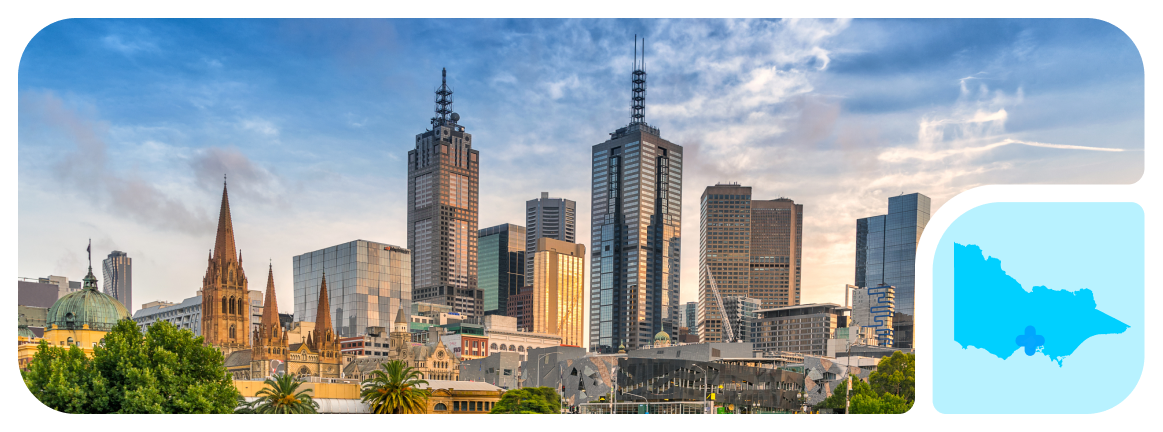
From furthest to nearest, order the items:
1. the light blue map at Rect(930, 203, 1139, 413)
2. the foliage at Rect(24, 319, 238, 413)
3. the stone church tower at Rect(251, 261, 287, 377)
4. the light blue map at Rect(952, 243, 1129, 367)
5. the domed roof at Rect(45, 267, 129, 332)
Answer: the stone church tower at Rect(251, 261, 287, 377)
the domed roof at Rect(45, 267, 129, 332)
the foliage at Rect(24, 319, 238, 413)
the light blue map at Rect(952, 243, 1129, 367)
the light blue map at Rect(930, 203, 1139, 413)

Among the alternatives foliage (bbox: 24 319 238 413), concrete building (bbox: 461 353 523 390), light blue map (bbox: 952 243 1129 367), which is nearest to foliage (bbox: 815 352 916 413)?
light blue map (bbox: 952 243 1129 367)

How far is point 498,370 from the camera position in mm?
135875

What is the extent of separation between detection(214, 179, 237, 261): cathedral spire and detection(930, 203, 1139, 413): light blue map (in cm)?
11910

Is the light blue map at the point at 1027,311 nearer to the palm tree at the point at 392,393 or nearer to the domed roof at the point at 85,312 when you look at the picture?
the palm tree at the point at 392,393

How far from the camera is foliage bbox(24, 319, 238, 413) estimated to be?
4431 cm

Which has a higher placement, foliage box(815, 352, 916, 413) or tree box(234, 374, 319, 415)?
tree box(234, 374, 319, 415)

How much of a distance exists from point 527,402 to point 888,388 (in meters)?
28.0

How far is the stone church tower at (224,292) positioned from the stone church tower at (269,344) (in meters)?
3.74

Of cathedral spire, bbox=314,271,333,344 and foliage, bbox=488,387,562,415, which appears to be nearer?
foliage, bbox=488,387,562,415

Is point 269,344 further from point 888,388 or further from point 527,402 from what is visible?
point 888,388

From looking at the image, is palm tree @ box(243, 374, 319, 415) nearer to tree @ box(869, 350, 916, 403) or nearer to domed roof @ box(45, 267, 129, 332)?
tree @ box(869, 350, 916, 403)

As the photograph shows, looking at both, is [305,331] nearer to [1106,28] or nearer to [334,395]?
[334,395]

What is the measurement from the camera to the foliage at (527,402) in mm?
69188
